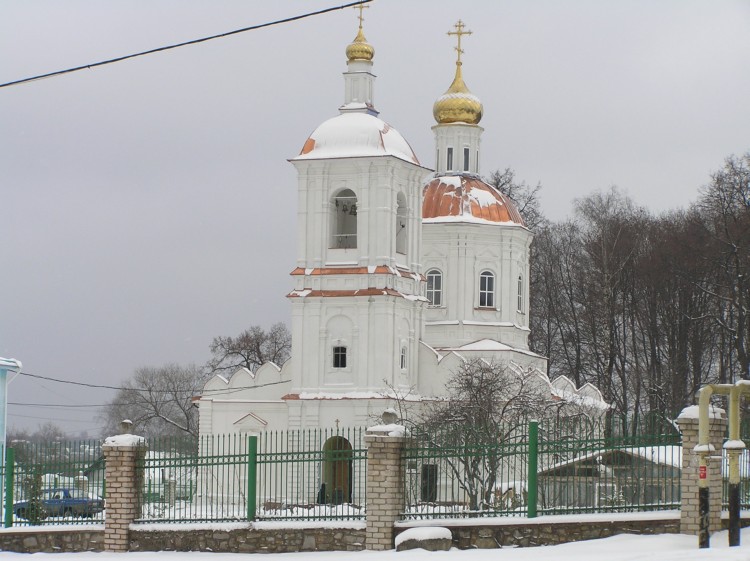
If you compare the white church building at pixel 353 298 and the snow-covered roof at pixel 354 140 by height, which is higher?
the snow-covered roof at pixel 354 140

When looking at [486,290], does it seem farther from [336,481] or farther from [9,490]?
[9,490]

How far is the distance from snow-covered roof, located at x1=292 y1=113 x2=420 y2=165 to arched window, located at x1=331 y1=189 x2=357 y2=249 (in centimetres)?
110

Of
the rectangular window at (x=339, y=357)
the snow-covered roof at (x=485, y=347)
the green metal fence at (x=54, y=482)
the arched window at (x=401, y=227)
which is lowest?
the green metal fence at (x=54, y=482)

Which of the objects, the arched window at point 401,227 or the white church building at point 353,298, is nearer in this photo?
the white church building at point 353,298

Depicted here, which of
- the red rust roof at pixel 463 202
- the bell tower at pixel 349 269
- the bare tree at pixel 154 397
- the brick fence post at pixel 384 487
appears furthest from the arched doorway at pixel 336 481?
the bare tree at pixel 154 397

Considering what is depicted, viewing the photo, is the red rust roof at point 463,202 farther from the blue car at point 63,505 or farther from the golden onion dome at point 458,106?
A: the blue car at point 63,505

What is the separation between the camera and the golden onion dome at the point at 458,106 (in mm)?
50344

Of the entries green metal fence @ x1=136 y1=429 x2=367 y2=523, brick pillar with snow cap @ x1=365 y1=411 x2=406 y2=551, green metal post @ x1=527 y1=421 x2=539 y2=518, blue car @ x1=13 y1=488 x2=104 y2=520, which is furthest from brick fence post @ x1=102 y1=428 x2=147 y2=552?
green metal post @ x1=527 y1=421 x2=539 y2=518

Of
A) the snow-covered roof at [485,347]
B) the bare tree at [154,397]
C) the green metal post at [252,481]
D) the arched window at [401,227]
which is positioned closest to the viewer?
the green metal post at [252,481]

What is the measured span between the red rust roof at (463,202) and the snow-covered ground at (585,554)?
92.6 feet

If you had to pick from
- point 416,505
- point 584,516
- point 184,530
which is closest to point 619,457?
point 584,516

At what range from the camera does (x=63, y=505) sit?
927 inches

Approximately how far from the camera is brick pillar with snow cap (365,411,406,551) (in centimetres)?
2042

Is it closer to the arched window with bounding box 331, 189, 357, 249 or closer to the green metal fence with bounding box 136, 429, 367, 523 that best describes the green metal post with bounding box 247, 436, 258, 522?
the green metal fence with bounding box 136, 429, 367, 523
